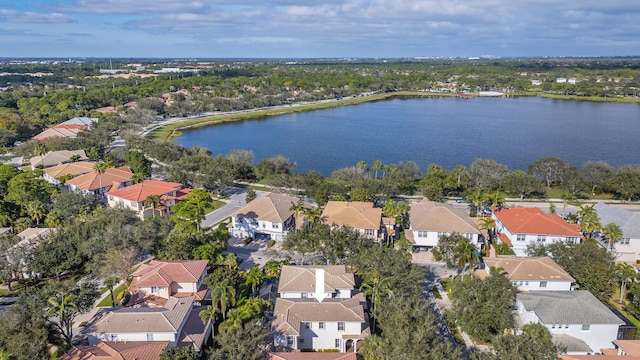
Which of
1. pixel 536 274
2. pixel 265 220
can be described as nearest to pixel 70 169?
pixel 265 220

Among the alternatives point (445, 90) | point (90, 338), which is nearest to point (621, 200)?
point (90, 338)

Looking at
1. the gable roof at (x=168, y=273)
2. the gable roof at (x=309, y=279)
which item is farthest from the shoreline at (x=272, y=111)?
the gable roof at (x=309, y=279)

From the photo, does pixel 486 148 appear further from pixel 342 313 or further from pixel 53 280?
pixel 53 280

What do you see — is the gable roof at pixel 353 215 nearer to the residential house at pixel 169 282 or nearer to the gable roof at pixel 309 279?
the gable roof at pixel 309 279

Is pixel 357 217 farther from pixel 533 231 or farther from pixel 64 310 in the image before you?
pixel 64 310

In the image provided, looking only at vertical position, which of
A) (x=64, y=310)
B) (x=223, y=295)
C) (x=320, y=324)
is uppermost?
(x=223, y=295)

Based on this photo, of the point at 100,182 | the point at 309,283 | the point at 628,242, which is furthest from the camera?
the point at 100,182
